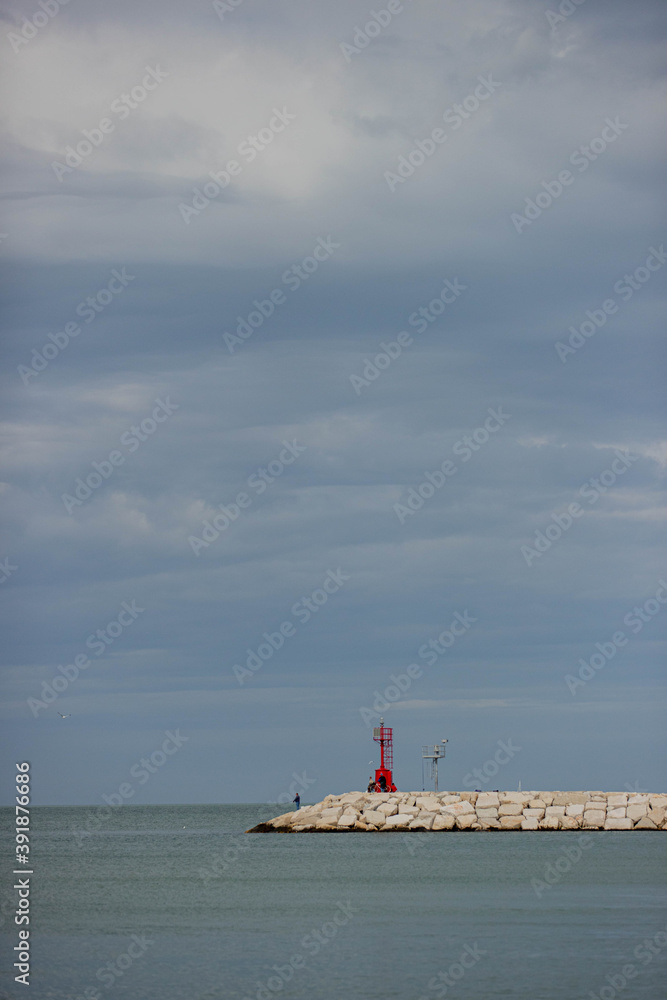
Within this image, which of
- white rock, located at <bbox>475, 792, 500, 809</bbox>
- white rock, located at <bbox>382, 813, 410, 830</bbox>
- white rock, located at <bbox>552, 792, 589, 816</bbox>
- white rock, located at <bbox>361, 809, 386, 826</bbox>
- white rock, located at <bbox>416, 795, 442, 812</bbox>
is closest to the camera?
white rock, located at <bbox>552, 792, 589, 816</bbox>

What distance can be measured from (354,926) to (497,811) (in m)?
28.4

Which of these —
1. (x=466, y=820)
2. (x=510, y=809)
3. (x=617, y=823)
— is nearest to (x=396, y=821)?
(x=466, y=820)

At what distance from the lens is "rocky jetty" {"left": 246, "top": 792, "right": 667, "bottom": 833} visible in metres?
52.8

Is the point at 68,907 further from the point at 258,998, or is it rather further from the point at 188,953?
the point at 258,998

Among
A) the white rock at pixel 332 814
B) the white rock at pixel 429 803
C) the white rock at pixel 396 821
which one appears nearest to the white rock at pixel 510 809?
the white rock at pixel 429 803

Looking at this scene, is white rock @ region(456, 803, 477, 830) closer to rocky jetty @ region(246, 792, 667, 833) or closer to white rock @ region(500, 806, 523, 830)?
rocky jetty @ region(246, 792, 667, 833)

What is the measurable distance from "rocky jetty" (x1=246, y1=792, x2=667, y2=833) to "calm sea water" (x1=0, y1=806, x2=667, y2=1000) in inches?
172

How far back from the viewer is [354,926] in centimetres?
2680

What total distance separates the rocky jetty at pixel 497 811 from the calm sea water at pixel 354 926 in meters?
4.36

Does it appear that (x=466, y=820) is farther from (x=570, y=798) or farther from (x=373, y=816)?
(x=570, y=798)

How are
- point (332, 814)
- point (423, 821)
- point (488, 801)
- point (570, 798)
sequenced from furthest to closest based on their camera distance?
point (332, 814), point (488, 801), point (423, 821), point (570, 798)

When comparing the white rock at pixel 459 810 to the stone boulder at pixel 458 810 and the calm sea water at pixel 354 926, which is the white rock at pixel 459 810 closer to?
the stone boulder at pixel 458 810

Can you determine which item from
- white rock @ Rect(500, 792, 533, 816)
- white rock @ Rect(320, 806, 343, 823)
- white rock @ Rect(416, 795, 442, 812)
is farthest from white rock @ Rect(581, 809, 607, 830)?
white rock @ Rect(320, 806, 343, 823)

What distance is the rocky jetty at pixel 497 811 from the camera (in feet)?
173
